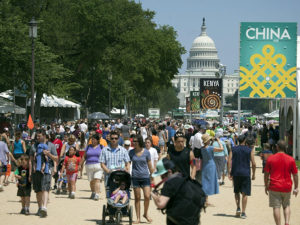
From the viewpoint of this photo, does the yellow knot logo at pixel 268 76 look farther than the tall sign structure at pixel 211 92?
No

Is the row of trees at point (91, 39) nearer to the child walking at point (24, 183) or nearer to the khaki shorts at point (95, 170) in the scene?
the khaki shorts at point (95, 170)

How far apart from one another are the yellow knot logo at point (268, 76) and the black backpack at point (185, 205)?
17.8 m

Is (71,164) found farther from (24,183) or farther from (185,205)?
(185,205)

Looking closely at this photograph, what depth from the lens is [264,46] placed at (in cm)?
2505

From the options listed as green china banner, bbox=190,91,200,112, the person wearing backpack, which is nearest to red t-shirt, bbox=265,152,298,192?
the person wearing backpack

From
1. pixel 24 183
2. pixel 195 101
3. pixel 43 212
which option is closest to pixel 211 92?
pixel 195 101

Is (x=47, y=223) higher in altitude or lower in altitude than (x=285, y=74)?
lower

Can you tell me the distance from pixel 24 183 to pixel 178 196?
263 inches

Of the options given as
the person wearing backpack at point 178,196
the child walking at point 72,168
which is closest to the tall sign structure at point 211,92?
the child walking at point 72,168

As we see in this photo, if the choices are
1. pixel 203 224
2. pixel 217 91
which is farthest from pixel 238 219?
pixel 217 91

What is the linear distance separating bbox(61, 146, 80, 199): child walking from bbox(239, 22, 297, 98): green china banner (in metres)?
9.86

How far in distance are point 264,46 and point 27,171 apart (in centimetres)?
1322

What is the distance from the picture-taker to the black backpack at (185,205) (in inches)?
299

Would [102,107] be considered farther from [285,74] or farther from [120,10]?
[285,74]
